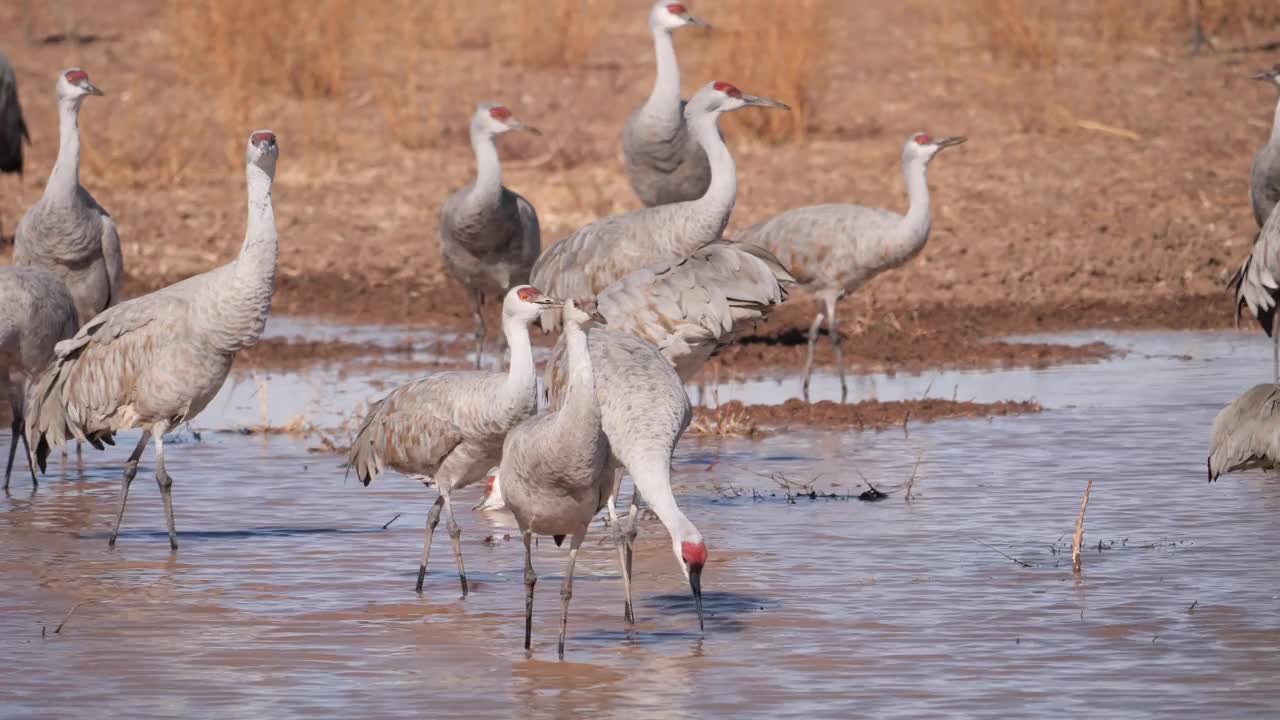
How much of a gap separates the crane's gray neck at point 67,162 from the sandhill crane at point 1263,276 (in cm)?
553

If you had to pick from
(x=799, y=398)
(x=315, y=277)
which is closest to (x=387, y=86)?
(x=315, y=277)

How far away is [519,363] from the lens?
23.8 ft

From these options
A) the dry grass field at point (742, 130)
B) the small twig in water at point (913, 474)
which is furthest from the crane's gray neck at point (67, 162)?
the small twig in water at point (913, 474)

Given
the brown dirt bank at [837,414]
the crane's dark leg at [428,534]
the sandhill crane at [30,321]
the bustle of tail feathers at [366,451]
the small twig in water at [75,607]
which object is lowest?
the brown dirt bank at [837,414]

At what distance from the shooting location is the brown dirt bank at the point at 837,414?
35.2 ft

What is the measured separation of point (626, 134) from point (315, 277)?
12.6 ft

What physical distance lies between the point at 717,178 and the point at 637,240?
0.48 meters

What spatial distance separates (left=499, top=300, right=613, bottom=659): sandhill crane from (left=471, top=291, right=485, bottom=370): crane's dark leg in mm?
5210

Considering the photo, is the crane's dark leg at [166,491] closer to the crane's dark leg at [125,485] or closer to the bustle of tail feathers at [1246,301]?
the crane's dark leg at [125,485]

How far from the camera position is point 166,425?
338 inches

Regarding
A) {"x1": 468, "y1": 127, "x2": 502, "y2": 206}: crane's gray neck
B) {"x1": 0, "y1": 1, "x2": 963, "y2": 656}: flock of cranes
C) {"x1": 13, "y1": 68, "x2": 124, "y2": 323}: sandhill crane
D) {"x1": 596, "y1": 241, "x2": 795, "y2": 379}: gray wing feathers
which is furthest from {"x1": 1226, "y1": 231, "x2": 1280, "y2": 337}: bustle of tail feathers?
{"x1": 13, "y1": 68, "x2": 124, "y2": 323}: sandhill crane

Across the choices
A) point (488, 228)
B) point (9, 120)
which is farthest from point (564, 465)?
point (9, 120)

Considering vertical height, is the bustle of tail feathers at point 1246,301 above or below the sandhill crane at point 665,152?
below

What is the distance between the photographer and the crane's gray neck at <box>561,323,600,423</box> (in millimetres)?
6608
